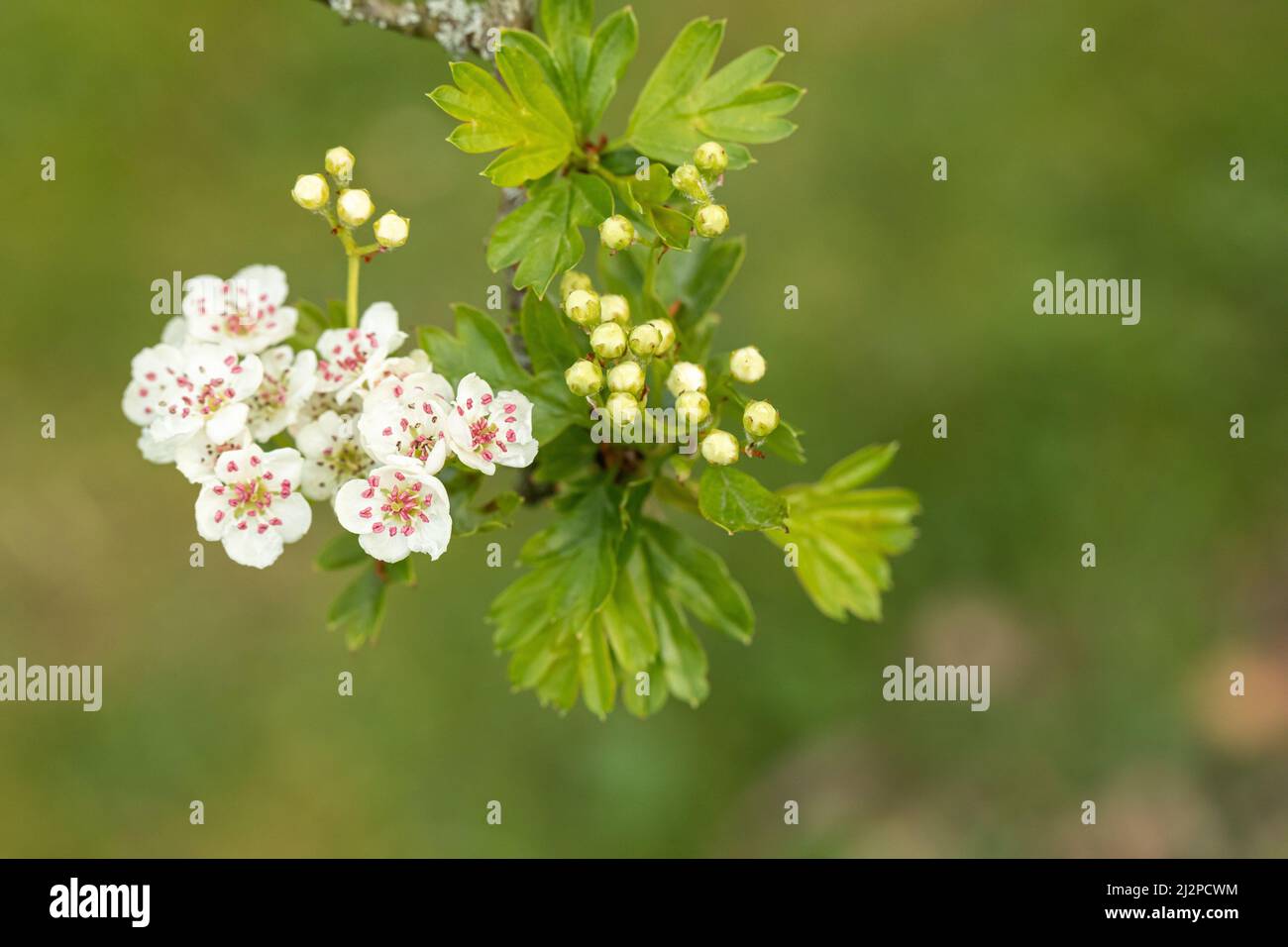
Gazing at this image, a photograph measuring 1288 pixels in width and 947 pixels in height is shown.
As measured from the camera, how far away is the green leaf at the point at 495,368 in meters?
2.01

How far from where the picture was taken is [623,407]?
1809 millimetres

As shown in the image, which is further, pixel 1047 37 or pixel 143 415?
pixel 1047 37

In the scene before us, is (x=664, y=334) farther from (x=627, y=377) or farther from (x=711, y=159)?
(x=711, y=159)

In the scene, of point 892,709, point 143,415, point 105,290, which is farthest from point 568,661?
point 105,290

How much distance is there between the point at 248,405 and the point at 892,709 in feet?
10.5

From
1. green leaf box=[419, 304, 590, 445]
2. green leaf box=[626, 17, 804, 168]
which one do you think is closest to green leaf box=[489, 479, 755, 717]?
green leaf box=[419, 304, 590, 445]

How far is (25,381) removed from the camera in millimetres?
4598

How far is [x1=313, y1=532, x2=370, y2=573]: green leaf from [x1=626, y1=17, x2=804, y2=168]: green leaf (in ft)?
3.22

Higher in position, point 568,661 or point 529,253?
point 529,253

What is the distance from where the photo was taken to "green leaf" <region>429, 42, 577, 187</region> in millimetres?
1893

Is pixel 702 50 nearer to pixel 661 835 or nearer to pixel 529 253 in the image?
pixel 529 253

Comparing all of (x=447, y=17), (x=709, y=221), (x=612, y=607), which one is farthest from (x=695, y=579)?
(x=447, y=17)
